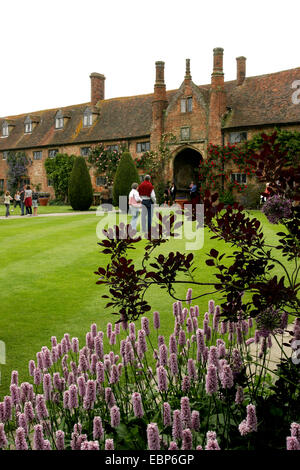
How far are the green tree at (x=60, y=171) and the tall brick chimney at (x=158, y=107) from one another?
30.9 ft

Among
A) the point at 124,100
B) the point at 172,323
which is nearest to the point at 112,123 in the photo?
the point at 124,100

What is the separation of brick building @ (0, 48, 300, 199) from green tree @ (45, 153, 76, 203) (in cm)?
122

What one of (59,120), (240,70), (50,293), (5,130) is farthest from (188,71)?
(50,293)

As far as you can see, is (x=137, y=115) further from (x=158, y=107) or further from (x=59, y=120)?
(x=59, y=120)

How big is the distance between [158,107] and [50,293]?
29150mm

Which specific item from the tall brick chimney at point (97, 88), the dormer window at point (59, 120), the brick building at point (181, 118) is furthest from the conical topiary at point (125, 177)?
the dormer window at point (59, 120)

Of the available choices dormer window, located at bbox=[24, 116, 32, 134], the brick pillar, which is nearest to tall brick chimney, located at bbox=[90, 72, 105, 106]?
→ dormer window, located at bbox=[24, 116, 32, 134]

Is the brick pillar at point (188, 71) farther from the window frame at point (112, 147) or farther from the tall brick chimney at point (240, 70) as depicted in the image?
the window frame at point (112, 147)

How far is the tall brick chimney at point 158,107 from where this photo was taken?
1358 inches

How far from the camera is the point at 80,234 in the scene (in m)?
15.6

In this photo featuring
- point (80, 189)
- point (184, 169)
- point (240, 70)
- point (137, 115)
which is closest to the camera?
point (80, 189)

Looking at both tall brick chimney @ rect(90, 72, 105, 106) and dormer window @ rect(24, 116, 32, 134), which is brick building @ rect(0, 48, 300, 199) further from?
dormer window @ rect(24, 116, 32, 134)

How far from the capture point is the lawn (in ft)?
19.3

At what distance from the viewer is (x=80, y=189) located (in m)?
31.3
